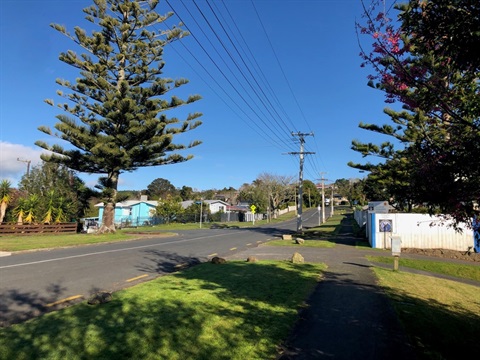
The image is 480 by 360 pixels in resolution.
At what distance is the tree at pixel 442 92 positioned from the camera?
3008mm

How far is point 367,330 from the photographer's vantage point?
524cm

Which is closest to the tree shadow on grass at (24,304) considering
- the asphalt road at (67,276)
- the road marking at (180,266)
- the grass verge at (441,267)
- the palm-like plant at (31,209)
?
the asphalt road at (67,276)

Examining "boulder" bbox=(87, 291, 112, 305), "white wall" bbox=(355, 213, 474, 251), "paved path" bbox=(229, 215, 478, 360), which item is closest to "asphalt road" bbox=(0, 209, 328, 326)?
"boulder" bbox=(87, 291, 112, 305)

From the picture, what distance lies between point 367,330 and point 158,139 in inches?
981

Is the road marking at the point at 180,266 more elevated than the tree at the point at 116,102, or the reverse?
the tree at the point at 116,102

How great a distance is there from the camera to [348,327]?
5352 millimetres

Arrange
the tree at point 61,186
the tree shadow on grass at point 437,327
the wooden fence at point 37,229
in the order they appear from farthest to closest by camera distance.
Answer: the tree at point 61,186
the wooden fence at point 37,229
the tree shadow on grass at point 437,327

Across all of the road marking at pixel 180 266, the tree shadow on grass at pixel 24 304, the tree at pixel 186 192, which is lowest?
the tree shadow on grass at pixel 24 304

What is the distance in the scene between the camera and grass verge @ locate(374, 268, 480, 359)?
475 centimetres

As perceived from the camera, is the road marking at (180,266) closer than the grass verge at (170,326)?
No

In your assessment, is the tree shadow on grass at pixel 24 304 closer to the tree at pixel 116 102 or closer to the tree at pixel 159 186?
the tree at pixel 116 102

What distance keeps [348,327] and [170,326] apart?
102 inches

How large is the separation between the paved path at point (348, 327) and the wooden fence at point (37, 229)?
22.7m

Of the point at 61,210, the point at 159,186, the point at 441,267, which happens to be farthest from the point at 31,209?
the point at 159,186
